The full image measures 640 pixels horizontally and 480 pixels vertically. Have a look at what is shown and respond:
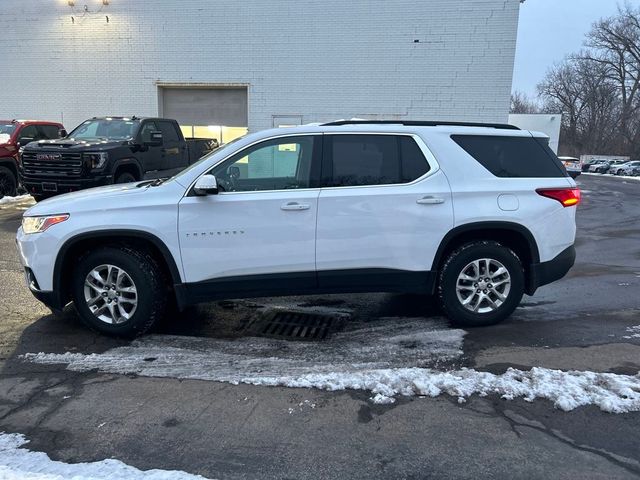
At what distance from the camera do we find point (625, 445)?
2.87 meters

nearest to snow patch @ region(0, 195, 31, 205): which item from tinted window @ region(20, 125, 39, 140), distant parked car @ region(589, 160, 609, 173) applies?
tinted window @ region(20, 125, 39, 140)

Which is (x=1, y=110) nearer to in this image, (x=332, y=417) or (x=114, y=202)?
(x=114, y=202)

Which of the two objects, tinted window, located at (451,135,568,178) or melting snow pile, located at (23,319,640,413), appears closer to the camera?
melting snow pile, located at (23,319,640,413)

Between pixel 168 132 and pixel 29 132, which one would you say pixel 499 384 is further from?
pixel 29 132

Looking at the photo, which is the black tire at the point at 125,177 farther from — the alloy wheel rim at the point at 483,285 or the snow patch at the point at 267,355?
the alloy wheel rim at the point at 483,285

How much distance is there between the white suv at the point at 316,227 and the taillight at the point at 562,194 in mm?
11

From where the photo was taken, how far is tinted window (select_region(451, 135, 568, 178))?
4.64 m

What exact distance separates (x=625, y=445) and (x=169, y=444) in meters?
2.64

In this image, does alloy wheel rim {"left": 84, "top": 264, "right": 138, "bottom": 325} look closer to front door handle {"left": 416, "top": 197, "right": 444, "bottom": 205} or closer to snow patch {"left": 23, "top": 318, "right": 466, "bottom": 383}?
snow patch {"left": 23, "top": 318, "right": 466, "bottom": 383}

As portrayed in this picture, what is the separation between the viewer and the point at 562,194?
463cm

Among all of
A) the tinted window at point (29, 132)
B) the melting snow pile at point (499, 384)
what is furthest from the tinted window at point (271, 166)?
the tinted window at point (29, 132)

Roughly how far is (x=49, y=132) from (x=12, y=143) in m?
1.47

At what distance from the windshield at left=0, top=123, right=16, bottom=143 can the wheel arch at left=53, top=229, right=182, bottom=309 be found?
32.8 feet

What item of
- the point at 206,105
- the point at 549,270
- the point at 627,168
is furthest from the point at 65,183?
the point at 627,168
